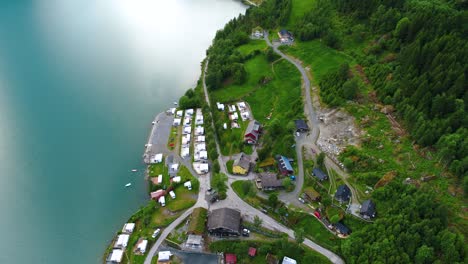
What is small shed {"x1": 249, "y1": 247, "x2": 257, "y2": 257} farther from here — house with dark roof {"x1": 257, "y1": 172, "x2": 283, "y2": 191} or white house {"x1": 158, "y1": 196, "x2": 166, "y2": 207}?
white house {"x1": 158, "y1": 196, "x2": 166, "y2": 207}

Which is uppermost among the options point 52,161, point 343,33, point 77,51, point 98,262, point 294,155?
point 343,33

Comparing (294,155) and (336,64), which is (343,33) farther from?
(294,155)

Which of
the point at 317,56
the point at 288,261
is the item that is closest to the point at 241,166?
the point at 288,261

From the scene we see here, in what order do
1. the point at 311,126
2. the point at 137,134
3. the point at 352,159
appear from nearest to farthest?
1. the point at 352,159
2. the point at 311,126
3. the point at 137,134

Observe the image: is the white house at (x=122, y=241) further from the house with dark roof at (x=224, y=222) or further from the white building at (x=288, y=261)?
the white building at (x=288, y=261)

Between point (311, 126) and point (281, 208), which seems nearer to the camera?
point (281, 208)

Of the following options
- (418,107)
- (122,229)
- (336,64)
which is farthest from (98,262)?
(336,64)

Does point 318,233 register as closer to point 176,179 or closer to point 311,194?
point 311,194
